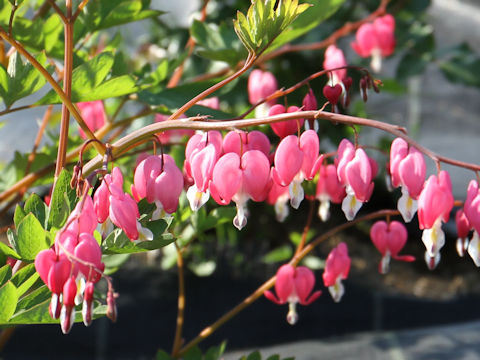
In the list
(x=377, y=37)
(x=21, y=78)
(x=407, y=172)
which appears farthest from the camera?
(x=377, y=37)

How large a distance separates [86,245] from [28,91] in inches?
12.0

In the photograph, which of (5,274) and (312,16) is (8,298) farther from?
(312,16)

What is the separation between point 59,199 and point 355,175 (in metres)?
0.29

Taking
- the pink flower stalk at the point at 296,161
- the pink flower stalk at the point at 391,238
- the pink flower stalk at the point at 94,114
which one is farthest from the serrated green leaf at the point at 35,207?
the pink flower stalk at the point at 94,114

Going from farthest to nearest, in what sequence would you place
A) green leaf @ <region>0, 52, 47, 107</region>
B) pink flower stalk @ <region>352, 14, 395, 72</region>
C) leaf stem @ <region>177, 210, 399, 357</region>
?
1. pink flower stalk @ <region>352, 14, 395, 72</region>
2. leaf stem @ <region>177, 210, 399, 357</region>
3. green leaf @ <region>0, 52, 47, 107</region>

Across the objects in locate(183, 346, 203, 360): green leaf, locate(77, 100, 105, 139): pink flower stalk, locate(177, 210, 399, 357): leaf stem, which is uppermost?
locate(77, 100, 105, 139): pink flower stalk

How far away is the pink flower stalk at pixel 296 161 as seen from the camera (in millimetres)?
623

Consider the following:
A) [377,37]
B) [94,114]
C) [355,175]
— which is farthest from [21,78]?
[377,37]

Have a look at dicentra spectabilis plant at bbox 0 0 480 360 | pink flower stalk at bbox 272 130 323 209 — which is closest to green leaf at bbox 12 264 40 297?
dicentra spectabilis plant at bbox 0 0 480 360

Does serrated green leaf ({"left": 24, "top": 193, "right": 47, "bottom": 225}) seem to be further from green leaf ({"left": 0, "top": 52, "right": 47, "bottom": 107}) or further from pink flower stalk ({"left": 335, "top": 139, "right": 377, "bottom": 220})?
pink flower stalk ({"left": 335, "top": 139, "right": 377, "bottom": 220})

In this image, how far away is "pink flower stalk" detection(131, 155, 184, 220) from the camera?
622mm

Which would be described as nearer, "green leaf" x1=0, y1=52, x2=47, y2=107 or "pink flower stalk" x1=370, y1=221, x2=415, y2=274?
"green leaf" x1=0, y1=52, x2=47, y2=107

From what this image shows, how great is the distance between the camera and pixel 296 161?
24.6 inches

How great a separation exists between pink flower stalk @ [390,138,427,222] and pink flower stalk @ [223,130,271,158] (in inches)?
5.2
